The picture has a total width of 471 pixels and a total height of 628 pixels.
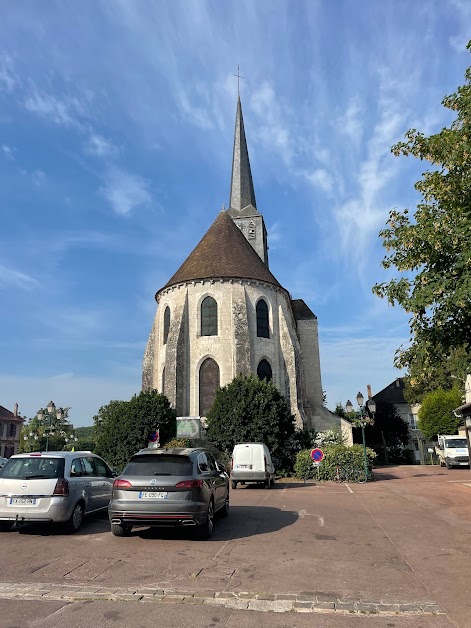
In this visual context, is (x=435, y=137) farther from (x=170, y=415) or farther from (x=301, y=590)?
(x=170, y=415)

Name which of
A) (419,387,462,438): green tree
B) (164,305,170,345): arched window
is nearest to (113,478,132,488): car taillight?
(164,305,170,345): arched window

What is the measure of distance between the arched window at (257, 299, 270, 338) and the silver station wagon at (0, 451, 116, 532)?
23.9 metres

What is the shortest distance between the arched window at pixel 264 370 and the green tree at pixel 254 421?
6.51 meters

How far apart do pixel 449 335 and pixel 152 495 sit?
694 cm

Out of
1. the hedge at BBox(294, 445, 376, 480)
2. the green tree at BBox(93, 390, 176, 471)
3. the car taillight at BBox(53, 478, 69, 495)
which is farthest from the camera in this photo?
the green tree at BBox(93, 390, 176, 471)

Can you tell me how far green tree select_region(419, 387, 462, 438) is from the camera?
37125mm

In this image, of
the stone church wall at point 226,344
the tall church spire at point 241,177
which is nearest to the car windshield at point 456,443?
the stone church wall at point 226,344

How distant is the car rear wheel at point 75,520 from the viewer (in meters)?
8.06

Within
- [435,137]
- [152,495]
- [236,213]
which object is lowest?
[152,495]

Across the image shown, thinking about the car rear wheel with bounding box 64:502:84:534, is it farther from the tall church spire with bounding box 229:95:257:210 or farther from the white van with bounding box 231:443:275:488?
the tall church spire with bounding box 229:95:257:210

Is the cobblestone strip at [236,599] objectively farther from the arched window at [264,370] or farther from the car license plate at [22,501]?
the arched window at [264,370]

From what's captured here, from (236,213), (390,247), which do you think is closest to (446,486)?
(390,247)

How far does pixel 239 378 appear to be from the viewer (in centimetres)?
2555

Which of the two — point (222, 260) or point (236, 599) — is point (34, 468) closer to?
point (236, 599)
